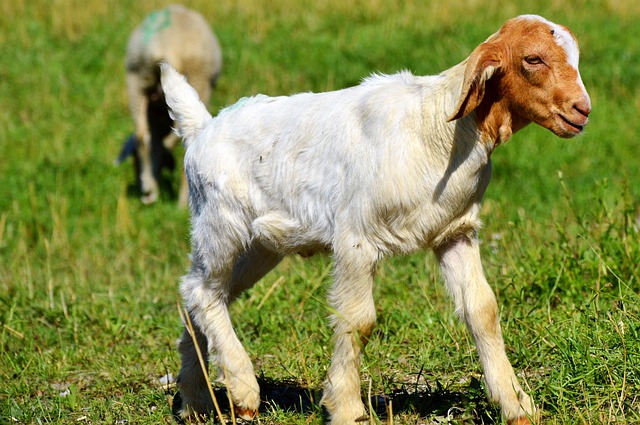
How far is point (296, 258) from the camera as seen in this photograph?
734 cm

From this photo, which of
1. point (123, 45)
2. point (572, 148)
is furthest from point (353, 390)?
point (123, 45)

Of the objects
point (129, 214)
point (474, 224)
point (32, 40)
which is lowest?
point (129, 214)

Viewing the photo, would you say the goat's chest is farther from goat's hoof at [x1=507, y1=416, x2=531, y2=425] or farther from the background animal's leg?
the background animal's leg

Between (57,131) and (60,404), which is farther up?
(60,404)

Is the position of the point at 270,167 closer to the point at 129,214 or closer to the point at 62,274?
the point at 62,274

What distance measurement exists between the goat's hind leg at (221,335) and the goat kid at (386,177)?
12mm

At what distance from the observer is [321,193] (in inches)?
164

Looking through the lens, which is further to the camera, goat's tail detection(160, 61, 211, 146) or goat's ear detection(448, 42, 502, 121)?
goat's tail detection(160, 61, 211, 146)

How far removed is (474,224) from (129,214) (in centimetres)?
627

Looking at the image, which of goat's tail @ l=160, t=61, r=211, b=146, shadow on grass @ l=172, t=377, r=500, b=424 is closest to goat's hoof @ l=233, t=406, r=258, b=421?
shadow on grass @ l=172, t=377, r=500, b=424

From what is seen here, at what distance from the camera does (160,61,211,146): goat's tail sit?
4875 millimetres

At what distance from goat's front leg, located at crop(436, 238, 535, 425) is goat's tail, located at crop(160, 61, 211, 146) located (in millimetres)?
1412

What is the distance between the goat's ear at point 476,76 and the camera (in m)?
3.71

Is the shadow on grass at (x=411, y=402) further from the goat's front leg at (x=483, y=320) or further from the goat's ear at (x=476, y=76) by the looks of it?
the goat's ear at (x=476, y=76)
